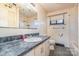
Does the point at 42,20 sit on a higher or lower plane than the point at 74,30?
higher

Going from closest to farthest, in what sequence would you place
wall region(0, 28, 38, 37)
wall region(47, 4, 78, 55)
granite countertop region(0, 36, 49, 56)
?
granite countertop region(0, 36, 49, 56) → wall region(0, 28, 38, 37) → wall region(47, 4, 78, 55)

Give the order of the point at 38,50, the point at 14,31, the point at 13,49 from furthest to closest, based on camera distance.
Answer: the point at 14,31
the point at 38,50
the point at 13,49

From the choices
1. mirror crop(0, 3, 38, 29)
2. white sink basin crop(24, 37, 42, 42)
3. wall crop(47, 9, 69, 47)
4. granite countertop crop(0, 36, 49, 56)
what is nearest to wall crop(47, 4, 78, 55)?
wall crop(47, 9, 69, 47)

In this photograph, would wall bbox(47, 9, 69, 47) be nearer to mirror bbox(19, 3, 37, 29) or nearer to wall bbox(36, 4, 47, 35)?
wall bbox(36, 4, 47, 35)

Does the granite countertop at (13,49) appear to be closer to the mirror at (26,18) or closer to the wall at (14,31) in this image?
the wall at (14,31)

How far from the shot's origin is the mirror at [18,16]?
1310 mm

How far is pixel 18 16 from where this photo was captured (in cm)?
151

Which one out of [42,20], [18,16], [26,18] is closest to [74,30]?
[42,20]

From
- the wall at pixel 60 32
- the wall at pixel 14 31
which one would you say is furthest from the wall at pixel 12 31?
the wall at pixel 60 32

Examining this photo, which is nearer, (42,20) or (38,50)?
(38,50)

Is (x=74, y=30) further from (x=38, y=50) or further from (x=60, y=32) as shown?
(x=38, y=50)

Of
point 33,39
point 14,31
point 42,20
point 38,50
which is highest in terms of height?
point 42,20

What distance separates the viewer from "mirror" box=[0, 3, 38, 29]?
4.30ft

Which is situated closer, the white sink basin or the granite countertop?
the granite countertop
